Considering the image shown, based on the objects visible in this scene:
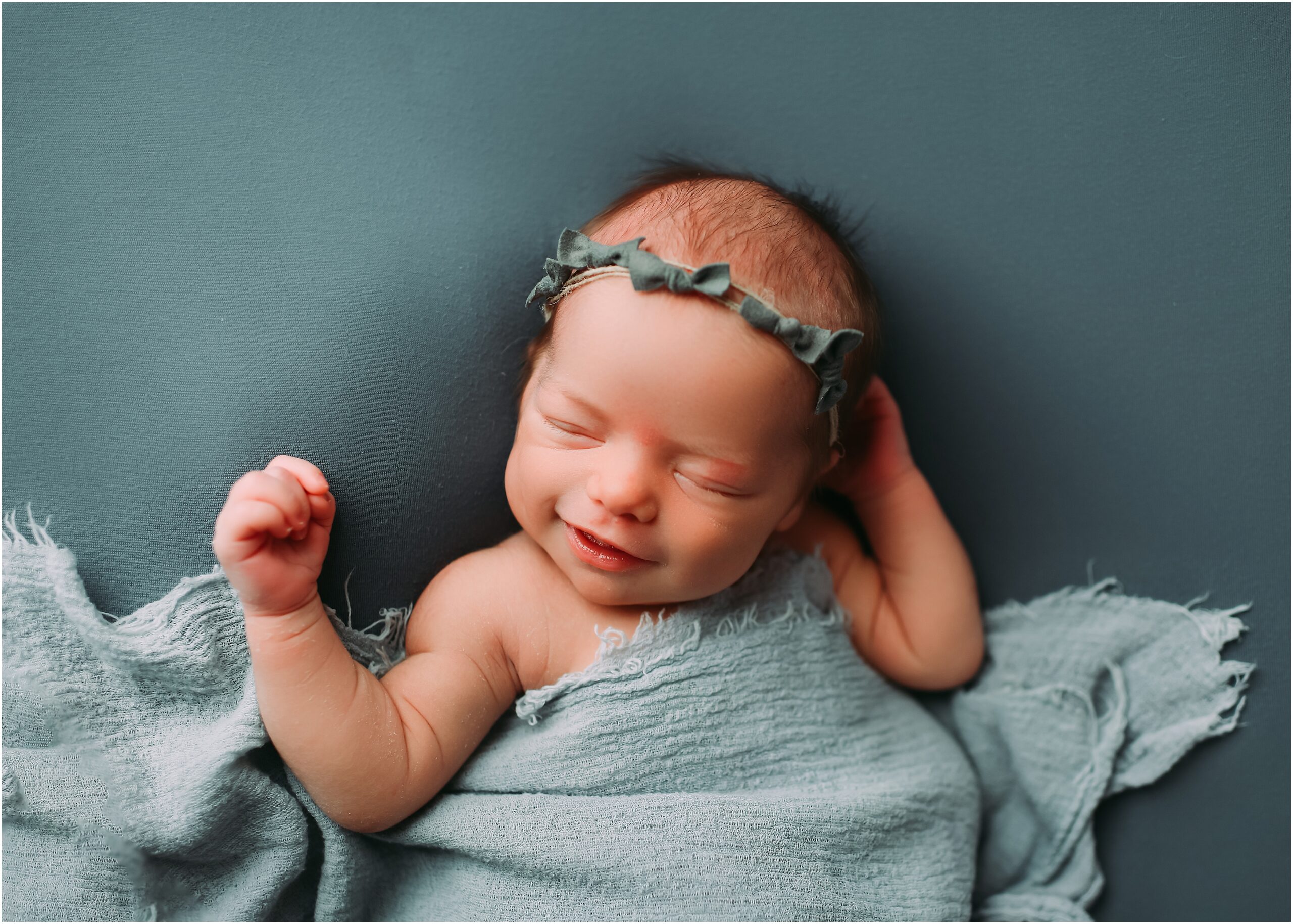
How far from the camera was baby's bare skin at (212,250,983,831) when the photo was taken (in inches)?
35.7

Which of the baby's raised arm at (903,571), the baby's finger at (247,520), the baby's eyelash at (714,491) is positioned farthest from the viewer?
the baby's raised arm at (903,571)

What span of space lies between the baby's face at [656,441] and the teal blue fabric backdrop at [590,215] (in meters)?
0.14

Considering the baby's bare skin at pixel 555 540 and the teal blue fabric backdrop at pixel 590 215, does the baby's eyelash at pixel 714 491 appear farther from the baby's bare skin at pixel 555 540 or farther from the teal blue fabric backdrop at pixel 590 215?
the teal blue fabric backdrop at pixel 590 215

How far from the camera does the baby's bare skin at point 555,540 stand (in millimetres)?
907

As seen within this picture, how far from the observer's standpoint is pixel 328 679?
0.93m

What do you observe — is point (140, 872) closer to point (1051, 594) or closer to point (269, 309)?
point (269, 309)

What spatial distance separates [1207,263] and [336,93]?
105cm

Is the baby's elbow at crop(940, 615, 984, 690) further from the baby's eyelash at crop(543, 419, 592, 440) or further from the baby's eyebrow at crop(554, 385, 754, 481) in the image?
the baby's eyelash at crop(543, 419, 592, 440)

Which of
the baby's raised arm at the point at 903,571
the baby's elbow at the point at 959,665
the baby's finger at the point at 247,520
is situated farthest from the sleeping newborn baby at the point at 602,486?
the baby's elbow at the point at 959,665

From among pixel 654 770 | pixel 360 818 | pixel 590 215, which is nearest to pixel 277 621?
pixel 360 818

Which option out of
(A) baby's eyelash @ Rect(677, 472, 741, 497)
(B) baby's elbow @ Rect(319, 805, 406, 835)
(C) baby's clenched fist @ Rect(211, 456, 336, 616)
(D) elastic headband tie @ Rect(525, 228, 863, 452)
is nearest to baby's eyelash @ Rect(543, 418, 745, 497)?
(A) baby's eyelash @ Rect(677, 472, 741, 497)

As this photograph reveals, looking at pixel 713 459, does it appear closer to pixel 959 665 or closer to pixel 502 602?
pixel 502 602

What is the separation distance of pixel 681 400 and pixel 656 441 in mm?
50

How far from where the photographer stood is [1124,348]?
1182mm
